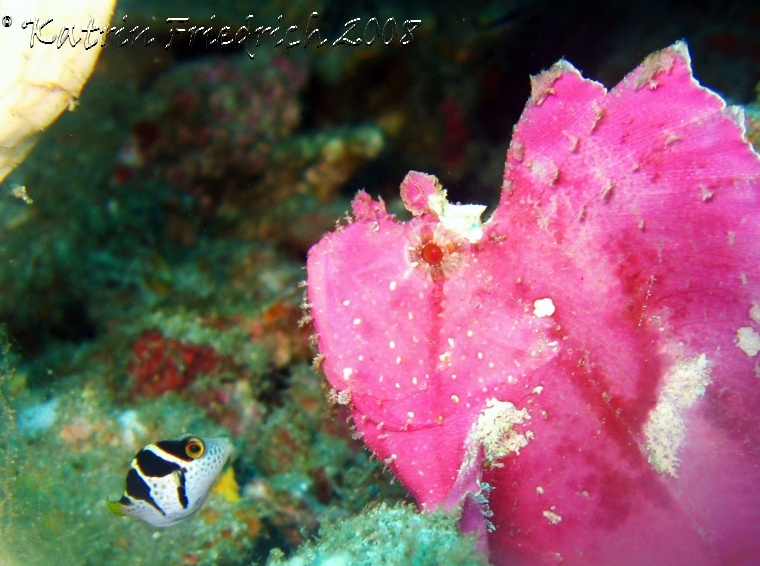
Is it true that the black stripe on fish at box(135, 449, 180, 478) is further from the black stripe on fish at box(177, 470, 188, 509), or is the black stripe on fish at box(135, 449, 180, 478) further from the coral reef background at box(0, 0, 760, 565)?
the coral reef background at box(0, 0, 760, 565)

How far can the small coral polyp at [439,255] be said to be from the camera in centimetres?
183

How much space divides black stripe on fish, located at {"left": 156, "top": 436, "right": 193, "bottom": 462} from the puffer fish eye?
2cm

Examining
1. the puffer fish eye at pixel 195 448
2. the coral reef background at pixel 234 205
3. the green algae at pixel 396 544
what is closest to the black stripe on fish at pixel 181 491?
the puffer fish eye at pixel 195 448

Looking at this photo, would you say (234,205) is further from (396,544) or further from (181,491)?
(396,544)

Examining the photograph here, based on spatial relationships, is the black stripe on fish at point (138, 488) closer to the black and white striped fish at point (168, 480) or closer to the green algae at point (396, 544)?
the black and white striped fish at point (168, 480)

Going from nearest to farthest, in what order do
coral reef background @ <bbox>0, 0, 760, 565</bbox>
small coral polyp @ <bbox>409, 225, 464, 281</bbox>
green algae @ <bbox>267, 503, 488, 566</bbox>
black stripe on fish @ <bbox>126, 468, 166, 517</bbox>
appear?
green algae @ <bbox>267, 503, 488, 566</bbox>
small coral polyp @ <bbox>409, 225, 464, 281</bbox>
black stripe on fish @ <bbox>126, 468, 166, 517</bbox>
coral reef background @ <bbox>0, 0, 760, 565</bbox>

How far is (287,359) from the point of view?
4055 millimetres

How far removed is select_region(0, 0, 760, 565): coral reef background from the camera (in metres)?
3.63

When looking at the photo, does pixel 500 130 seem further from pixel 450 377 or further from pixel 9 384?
pixel 9 384

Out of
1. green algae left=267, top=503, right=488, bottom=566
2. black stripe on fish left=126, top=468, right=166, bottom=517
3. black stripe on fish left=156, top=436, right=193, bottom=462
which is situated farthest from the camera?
black stripe on fish left=156, top=436, right=193, bottom=462

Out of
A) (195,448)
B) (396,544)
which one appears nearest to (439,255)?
(396,544)

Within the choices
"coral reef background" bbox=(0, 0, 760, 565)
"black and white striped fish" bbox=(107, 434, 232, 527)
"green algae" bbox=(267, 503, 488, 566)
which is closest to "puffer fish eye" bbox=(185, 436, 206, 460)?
"black and white striped fish" bbox=(107, 434, 232, 527)

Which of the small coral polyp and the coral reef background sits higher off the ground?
the small coral polyp

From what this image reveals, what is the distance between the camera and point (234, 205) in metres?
4.52
